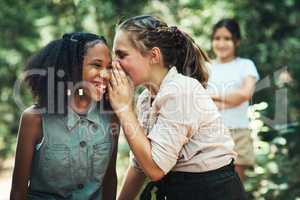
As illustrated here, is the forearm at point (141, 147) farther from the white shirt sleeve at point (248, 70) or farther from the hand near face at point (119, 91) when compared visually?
the white shirt sleeve at point (248, 70)

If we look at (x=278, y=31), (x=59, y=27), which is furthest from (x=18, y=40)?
(x=278, y=31)

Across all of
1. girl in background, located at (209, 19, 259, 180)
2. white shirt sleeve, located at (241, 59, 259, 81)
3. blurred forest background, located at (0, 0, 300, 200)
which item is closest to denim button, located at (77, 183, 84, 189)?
girl in background, located at (209, 19, 259, 180)

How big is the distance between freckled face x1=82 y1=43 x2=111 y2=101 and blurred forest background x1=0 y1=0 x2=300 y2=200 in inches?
95.6

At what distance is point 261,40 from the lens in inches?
249

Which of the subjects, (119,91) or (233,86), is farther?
(233,86)

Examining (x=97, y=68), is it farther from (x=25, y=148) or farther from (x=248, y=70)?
(x=248, y=70)

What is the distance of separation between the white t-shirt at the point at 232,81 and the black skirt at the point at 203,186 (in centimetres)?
186

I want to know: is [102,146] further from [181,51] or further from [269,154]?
[269,154]

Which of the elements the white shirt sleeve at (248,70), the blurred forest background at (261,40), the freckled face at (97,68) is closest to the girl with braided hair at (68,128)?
the freckled face at (97,68)

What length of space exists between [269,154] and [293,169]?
0.99 ft

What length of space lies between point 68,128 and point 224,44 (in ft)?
7.57

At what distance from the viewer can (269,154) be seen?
5262mm

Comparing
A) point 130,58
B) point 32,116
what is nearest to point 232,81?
point 130,58

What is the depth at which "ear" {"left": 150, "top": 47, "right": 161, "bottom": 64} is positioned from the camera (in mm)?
2656
